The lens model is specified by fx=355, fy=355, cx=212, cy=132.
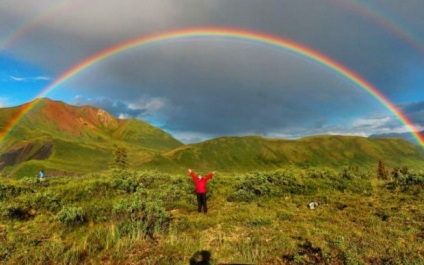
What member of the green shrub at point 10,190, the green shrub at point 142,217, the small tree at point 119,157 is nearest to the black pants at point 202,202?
the green shrub at point 142,217

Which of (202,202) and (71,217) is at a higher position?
(202,202)

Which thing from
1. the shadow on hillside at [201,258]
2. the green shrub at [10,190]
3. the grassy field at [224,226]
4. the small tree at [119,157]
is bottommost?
the shadow on hillside at [201,258]

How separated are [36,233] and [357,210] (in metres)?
15.5

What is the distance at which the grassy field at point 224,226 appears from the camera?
470 inches

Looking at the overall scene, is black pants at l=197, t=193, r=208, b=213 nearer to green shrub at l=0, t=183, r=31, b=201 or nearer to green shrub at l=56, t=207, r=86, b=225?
green shrub at l=56, t=207, r=86, b=225

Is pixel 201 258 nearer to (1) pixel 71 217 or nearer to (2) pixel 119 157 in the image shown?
(1) pixel 71 217

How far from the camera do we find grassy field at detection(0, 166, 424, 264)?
39.1ft

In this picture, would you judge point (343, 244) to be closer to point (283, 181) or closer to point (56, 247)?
point (56, 247)

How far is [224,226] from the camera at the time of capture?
16.1m

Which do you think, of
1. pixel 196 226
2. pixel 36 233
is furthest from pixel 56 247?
pixel 196 226

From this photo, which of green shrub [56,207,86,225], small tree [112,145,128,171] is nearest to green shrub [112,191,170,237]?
green shrub [56,207,86,225]

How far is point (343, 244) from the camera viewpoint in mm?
12500

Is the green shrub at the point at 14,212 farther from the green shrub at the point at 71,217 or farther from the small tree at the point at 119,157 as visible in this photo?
the small tree at the point at 119,157

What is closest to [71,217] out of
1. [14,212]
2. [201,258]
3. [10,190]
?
[14,212]
